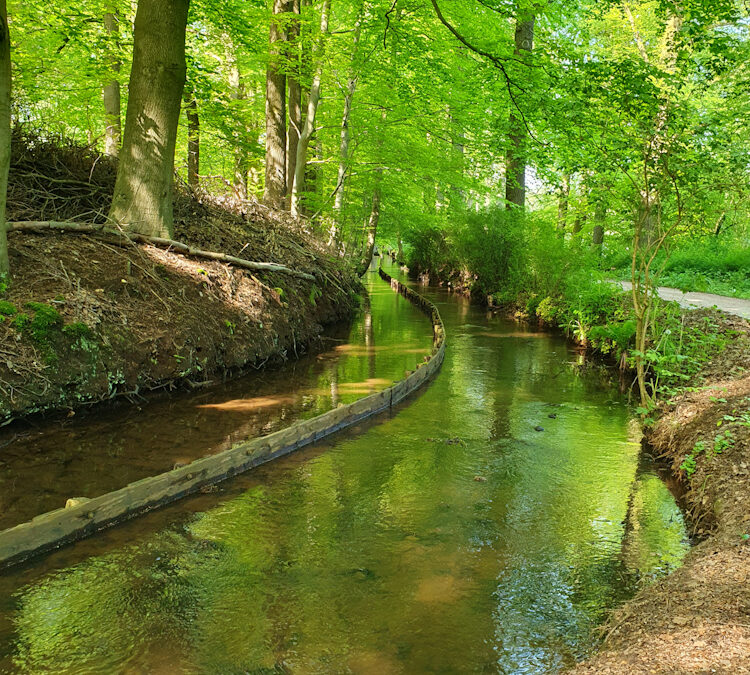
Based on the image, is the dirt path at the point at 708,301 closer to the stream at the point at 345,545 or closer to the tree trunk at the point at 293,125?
the stream at the point at 345,545

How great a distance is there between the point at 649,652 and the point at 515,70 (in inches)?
441

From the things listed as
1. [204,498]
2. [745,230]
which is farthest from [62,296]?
[745,230]

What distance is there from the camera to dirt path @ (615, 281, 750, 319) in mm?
12661

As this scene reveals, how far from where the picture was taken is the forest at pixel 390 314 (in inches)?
174

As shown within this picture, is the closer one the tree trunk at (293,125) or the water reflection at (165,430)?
the water reflection at (165,430)

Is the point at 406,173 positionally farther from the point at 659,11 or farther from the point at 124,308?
the point at 124,308

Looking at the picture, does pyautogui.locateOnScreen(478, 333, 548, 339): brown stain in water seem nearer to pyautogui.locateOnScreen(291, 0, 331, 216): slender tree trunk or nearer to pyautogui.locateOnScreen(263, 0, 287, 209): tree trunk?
pyautogui.locateOnScreen(291, 0, 331, 216): slender tree trunk

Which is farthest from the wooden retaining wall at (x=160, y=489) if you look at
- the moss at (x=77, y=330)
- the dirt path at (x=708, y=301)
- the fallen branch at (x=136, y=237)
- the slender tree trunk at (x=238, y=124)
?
the slender tree trunk at (x=238, y=124)

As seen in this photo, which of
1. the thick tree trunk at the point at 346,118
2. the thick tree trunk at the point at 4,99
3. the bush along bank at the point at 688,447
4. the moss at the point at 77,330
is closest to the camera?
the bush along bank at the point at 688,447

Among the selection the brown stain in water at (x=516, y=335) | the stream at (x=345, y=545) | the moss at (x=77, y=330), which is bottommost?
the stream at (x=345, y=545)

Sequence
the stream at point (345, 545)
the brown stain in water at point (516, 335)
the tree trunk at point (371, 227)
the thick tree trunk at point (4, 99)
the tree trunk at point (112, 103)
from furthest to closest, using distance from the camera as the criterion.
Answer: the tree trunk at point (371, 227) < the brown stain in water at point (516, 335) < the tree trunk at point (112, 103) < the thick tree trunk at point (4, 99) < the stream at point (345, 545)

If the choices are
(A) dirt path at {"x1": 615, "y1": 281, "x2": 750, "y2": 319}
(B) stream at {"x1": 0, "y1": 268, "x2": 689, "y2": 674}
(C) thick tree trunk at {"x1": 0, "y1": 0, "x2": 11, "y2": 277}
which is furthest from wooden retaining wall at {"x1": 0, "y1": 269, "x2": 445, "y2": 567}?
(A) dirt path at {"x1": 615, "y1": 281, "x2": 750, "y2": 319}

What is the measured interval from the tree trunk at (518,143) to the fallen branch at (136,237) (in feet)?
19.5

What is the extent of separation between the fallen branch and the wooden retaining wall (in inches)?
165
